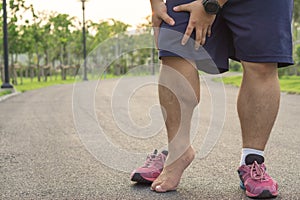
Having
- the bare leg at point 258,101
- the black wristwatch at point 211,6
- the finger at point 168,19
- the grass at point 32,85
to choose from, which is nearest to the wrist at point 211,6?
the black wristwatch at point 211,6

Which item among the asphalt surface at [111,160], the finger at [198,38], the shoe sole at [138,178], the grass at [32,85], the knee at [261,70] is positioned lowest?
the grass at [32,85]

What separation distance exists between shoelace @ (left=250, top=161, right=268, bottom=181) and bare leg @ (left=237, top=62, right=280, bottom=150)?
79 millimetres

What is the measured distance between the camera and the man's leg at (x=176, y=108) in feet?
7.09

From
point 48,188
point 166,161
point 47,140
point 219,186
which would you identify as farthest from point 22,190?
point 47,140

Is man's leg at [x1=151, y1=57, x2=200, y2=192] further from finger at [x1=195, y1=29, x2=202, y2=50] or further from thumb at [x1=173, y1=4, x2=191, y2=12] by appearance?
thumb at [x1=173, y1=4, x2=191, y2=12]

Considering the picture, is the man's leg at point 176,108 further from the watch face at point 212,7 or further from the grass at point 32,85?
the grass at point 32,85

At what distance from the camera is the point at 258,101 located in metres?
2.14

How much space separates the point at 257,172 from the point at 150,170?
468mm

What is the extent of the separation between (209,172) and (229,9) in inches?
33.3

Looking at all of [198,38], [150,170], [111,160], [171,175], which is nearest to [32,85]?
[111,160]

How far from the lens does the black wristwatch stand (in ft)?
6.71

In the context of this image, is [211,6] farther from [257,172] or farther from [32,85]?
[32,85]

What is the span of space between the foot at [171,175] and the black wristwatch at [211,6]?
0.60 m

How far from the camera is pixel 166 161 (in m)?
2.26
